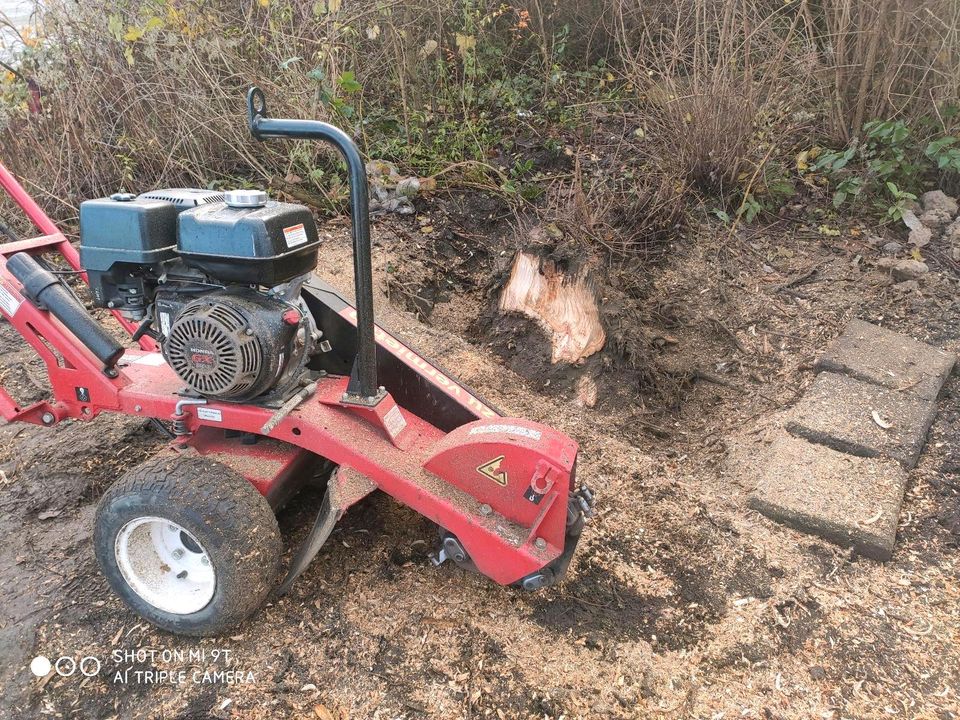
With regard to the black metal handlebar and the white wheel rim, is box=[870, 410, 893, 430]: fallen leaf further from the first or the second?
the white wheel rim

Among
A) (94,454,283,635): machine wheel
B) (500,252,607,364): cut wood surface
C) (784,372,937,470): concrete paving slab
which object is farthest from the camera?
(500,252,607,364): cut wood surface

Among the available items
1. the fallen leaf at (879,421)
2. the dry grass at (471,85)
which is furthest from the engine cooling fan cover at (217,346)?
the fallen leaf at (879,421)

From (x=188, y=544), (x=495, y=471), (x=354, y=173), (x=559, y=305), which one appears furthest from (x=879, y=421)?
(x=188, y=544)

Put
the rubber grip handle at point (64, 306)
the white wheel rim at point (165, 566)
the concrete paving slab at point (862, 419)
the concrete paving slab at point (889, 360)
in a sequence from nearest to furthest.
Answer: the white wheel rim at point (165, 566) < the rubber grip handle at point (64, 306) < the concrete paving slab at point (862, 419) < the concrete paving slab at point (889, 360)

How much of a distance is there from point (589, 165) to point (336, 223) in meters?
1.73

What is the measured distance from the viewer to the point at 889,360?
3.17m

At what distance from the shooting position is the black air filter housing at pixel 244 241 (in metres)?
1.97

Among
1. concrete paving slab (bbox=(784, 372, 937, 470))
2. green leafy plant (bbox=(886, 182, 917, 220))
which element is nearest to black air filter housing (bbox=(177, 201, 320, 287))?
concrete paving slab (bbox=(784, 372, 937, 470))

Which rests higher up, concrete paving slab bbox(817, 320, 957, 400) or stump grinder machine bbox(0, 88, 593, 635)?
stump grinder machine bbox(0, 88, 593, 635)

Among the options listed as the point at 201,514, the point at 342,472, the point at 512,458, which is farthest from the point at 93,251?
the point at 512,458

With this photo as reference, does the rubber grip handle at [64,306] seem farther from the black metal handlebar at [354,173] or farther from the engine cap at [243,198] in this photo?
the black metal handlebar at [354,173]

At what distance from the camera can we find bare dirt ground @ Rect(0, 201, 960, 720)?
1.94m

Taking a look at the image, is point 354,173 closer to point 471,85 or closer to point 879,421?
point 879,421

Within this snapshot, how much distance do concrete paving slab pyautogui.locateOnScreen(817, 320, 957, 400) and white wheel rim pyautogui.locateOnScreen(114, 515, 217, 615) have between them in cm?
283
